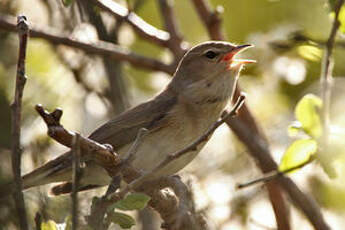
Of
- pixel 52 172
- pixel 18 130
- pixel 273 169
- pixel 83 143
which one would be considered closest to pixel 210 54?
pixel 273 169

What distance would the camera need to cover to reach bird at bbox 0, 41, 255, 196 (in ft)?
13.4

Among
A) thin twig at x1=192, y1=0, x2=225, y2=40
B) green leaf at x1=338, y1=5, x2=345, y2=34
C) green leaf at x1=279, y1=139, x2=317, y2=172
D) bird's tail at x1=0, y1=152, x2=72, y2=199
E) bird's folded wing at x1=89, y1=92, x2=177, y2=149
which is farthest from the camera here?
thin twig at x1=192, y1=0, x2=225, y2=40

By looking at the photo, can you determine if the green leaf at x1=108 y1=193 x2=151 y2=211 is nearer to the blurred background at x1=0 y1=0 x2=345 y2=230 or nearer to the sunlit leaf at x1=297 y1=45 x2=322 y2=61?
the blurred background at x1=0 y1=0 x2=345 y2=230

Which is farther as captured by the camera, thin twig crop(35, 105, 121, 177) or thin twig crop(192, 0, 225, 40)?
thin twig crop(192, 0, 225, 40)

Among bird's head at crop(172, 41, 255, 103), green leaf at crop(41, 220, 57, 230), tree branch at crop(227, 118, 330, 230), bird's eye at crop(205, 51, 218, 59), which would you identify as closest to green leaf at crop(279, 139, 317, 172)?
green leaf at crop(41, 220, 57, 230)

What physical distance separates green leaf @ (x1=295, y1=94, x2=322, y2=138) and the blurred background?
1106 mm

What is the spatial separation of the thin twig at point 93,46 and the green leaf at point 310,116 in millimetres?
2070

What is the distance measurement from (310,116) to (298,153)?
202 millimetres

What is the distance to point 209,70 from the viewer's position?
481cm

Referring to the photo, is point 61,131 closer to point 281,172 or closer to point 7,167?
point 7,167

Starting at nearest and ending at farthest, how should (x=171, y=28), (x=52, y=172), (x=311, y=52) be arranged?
(x=311, y=52) < (x=52, y=172) < (x=171, y=28)

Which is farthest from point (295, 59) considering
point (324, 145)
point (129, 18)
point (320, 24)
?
point (324, 145)

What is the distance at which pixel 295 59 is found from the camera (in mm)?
4957

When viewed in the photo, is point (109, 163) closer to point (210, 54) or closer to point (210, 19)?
point (210, 54)
